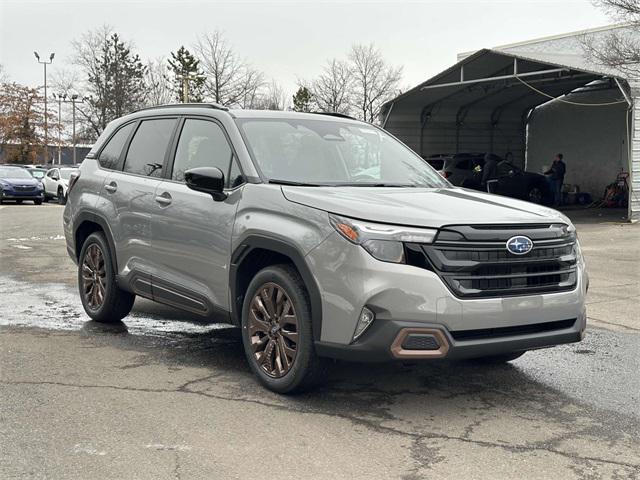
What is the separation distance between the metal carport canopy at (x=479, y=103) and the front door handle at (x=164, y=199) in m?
18.1

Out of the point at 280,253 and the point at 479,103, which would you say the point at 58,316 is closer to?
the point at 280,253

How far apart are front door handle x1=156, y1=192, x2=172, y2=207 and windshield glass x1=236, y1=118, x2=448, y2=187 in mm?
825

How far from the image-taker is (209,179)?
5168mm

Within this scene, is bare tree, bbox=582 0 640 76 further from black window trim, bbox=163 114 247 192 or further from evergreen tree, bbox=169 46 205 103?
evergreen tree, bbox=169 46 205 103

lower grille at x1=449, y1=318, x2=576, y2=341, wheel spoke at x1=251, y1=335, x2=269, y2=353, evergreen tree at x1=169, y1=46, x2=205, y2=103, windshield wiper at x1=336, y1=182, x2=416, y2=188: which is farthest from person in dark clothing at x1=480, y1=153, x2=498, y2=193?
evergreen tree at x1=169, y1=46, x2=205, y2=103

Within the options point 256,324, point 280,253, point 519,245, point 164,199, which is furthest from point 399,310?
point 164,199

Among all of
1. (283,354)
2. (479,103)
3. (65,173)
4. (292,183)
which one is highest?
(479,103)

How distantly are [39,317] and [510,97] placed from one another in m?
24.6

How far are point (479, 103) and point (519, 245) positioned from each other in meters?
25.8

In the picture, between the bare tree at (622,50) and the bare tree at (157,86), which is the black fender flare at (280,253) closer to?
the bare tree at (622,50)

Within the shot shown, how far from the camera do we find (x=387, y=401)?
476 centimetres

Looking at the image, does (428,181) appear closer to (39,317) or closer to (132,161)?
(132,161)

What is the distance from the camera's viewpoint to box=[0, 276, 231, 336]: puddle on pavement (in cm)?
690

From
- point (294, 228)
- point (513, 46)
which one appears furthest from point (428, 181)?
point (513, 46)
